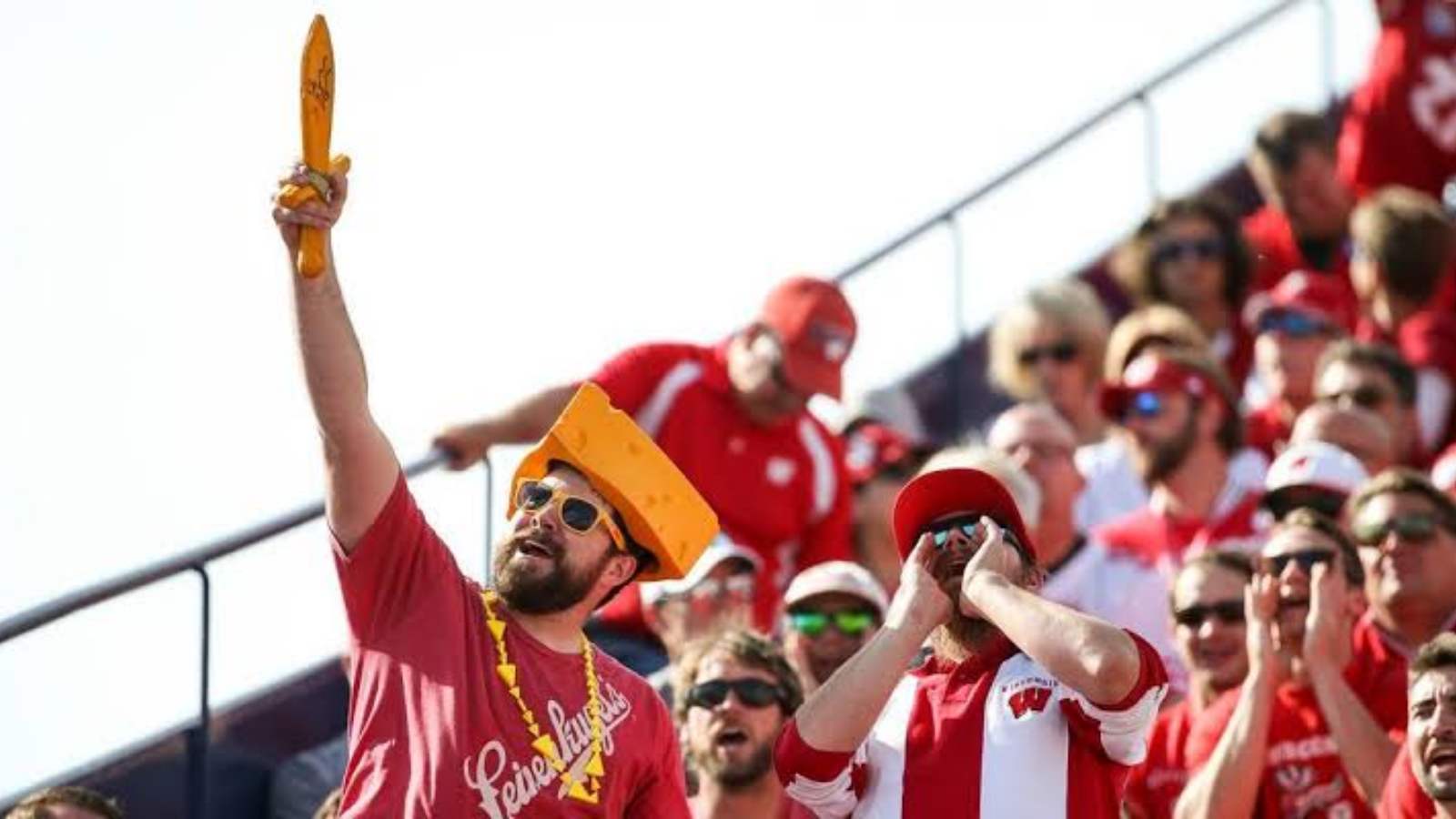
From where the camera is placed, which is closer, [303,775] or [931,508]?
[931,508]

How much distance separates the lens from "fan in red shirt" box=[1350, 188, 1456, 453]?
Answer: 546 inches

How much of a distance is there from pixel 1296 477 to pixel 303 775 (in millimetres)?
3182

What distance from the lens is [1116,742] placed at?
835 centimetres

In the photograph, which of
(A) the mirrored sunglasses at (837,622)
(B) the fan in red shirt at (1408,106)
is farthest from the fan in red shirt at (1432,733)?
(B) the fan in red shirt at (1408,106)

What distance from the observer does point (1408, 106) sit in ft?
52.2

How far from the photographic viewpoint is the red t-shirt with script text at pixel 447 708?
27.8 ft

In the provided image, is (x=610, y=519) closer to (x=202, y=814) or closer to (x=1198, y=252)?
(x=202, y=814)

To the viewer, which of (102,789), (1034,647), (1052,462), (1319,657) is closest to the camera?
(1034,647)

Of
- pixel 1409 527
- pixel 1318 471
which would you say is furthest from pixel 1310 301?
pixel 1409 527

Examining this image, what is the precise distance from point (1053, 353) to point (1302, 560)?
13.8ft

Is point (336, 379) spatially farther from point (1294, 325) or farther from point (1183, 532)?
point (1294, 325)

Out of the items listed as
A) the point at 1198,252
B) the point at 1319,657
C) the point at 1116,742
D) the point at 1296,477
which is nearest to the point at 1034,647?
the point at 1116,742

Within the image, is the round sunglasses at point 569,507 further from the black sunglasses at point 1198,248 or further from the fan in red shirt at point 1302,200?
the fan in red shirt at point 1302,200

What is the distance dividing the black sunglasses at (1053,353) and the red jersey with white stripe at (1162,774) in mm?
3829
